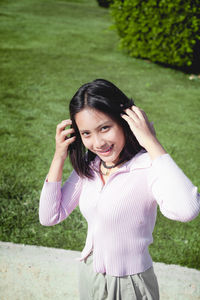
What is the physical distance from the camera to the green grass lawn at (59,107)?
3.27 metres

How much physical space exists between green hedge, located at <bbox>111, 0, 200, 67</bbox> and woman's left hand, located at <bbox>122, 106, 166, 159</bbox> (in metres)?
6.43

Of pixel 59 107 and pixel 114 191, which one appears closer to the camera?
pixel 114 191

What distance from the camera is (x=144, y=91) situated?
677 centimetres

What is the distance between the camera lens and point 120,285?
5.60ft

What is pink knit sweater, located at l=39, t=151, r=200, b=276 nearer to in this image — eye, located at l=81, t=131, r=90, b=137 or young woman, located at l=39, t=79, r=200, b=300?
young woman, located at l=39, t=79, r=200, b=300

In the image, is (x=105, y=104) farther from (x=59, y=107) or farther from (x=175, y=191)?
(x=59, y=107)

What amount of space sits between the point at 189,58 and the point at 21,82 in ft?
13.3

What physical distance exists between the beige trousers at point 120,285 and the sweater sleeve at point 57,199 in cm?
30

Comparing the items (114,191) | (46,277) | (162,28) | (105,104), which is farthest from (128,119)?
(162,28)

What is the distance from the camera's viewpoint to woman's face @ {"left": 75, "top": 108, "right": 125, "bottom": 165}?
5.47 ft

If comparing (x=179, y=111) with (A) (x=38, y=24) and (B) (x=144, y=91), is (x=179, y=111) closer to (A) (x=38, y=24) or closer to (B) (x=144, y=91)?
(B) (x=144, y=91)

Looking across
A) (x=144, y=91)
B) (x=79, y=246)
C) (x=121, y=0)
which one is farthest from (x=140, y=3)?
(x=79, y=246)

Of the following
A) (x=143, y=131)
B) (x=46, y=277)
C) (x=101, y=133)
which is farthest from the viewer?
(x=46, y=277)

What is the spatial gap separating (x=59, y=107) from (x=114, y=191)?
4.50m
